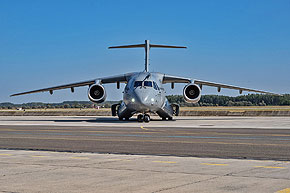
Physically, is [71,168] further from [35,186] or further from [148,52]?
[148,52]

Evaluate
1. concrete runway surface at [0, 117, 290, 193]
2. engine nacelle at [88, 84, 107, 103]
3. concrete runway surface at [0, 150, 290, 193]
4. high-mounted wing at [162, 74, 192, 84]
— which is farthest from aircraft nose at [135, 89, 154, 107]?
concrete runway surface at [0, 150, 290, 193]

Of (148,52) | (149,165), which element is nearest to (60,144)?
(149,165)

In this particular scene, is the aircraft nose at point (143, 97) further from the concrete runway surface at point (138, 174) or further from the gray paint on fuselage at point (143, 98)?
the concrete runway surface at point (138, 174)

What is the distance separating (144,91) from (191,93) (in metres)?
5.02

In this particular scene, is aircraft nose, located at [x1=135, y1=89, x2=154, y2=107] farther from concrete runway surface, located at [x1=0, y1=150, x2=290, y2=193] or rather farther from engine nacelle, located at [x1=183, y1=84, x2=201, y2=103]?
concrete runway surface, located at [x1=0, y1=150, x2=290, y2=193]

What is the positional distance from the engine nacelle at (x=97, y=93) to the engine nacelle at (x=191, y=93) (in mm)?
6036

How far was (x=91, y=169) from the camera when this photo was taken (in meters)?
9.15

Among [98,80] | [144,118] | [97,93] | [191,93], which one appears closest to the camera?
[144,118]

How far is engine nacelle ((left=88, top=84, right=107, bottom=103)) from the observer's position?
3466 cm

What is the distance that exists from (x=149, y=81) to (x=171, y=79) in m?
5.18

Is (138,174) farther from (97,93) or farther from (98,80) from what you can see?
(98,80)

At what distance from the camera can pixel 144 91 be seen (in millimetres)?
30922

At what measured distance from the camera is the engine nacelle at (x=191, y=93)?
34.3 meters

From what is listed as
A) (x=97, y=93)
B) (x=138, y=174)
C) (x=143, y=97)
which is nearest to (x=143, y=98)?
(x=143, y=97)
